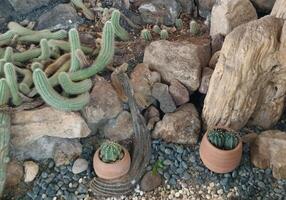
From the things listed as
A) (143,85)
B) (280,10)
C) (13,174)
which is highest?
(280,10)

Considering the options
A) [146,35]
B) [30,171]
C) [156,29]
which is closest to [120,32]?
[146,35]

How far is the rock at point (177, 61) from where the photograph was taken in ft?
10.4

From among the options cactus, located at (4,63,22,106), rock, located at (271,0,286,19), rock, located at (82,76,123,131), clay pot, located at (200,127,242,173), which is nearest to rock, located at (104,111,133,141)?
rock, located at (82,76,123,131)

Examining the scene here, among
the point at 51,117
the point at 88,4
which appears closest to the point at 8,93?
the point at 51,117

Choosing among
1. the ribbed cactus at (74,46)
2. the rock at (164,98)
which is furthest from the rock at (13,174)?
the rock at (164,98)

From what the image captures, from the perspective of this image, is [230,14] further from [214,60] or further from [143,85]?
[143,85]

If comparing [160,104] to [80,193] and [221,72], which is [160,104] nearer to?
[221,72]

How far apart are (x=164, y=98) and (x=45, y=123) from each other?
792mm

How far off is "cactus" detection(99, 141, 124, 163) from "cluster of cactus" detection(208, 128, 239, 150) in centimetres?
57

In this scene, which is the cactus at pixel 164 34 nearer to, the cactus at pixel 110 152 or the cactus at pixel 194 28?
the cactus at pixel 194 28

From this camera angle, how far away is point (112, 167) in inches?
113

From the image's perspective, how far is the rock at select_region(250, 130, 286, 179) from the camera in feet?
9.71

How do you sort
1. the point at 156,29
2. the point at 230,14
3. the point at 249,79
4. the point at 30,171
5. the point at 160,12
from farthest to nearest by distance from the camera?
the point at 160,12
the point at 156,29
the point at 230,14
the point at 30,171
the point at 249,79

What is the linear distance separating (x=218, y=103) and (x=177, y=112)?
0.29 metres
